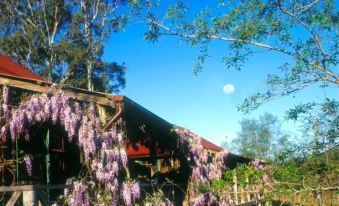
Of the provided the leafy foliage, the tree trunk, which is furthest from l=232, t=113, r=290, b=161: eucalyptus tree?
the tree trunk

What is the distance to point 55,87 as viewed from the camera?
8047 mm

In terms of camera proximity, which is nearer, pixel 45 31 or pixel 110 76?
pixel 45 31

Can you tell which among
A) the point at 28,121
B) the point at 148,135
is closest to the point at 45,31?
the point at 148,135

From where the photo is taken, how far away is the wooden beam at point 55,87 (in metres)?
7.45

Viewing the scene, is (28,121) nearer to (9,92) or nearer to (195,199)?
(9,92)

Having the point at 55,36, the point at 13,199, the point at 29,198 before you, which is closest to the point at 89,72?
the point at 55,36

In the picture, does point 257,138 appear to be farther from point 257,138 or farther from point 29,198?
point 29,198

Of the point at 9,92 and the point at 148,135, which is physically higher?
the point at 9,92

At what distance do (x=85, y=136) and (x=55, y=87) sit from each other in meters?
1.12

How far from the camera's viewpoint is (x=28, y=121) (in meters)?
8.00

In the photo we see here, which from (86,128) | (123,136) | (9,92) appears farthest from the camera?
(123,136)

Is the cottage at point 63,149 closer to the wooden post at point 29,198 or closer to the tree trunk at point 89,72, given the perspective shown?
the wooden post at point 29,198

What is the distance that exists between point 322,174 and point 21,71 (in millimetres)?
9272

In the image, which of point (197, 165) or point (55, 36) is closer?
point (197, 165)
